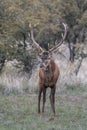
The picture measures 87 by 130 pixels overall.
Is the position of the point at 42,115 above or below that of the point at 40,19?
below

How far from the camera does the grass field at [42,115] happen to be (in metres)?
9.93

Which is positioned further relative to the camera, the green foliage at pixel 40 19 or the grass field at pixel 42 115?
the green foliage at pixel 40 19

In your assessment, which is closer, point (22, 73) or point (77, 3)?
point (22, 73)

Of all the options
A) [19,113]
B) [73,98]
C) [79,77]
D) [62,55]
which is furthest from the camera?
[62,55]

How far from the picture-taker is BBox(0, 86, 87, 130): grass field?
993 cm

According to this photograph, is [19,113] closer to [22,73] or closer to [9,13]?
[9,13]

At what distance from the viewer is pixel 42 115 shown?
1143 cm

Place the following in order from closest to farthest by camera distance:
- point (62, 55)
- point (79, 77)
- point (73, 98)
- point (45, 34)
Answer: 1. point (73, 98)
2. point (79, 77)
3. point (45, 34)
4. point (62, 55)

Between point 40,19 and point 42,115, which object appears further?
point 40,19

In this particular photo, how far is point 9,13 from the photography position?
55.4 feet

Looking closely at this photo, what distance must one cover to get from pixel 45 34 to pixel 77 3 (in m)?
2.38

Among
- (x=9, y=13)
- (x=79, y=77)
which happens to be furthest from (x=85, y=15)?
(x=9, y=13)

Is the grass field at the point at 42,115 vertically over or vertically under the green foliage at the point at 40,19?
under

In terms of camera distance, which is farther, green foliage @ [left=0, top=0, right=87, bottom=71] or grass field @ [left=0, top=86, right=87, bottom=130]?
green foliage @ [left=0, top=0, right=87, bottom=71]
